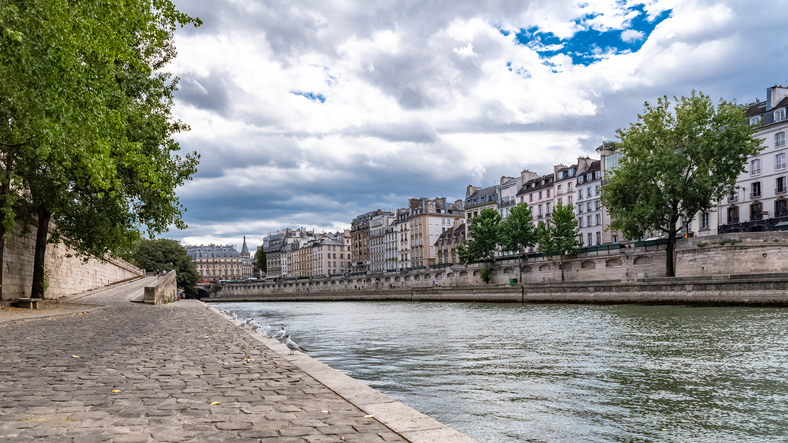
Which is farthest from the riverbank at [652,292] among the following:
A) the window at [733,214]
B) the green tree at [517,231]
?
the window at [733,214]

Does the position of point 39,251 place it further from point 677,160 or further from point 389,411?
point 677,160

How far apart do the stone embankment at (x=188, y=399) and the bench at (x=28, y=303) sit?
47.8 feet

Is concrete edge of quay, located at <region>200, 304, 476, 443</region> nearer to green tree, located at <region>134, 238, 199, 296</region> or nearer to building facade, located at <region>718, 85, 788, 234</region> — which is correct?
building facade, located at <region>718, 85, 788, 234</region>

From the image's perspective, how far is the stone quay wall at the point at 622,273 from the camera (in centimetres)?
3794

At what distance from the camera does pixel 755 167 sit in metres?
55.5

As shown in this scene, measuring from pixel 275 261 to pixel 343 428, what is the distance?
634 feet

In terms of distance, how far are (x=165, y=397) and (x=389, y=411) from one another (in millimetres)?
2600

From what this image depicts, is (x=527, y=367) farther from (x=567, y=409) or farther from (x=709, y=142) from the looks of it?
(x=709, y=142)

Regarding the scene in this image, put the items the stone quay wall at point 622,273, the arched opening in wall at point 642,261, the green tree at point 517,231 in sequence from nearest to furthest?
the stone quay wall at point 622,273 < the arched opening in wall at point 642,261 < the green tree at point 517,231

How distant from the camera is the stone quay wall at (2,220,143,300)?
27766mm

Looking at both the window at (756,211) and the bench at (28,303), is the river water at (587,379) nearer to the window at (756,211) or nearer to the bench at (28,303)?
the bench at (28,303)

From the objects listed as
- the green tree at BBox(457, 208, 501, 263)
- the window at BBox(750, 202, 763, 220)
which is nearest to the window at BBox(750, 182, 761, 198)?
the window at BBox(750, 202, 763, 220)

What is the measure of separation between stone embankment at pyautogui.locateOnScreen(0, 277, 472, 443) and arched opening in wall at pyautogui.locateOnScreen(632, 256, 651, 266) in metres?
49.0

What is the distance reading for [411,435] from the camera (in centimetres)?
485
